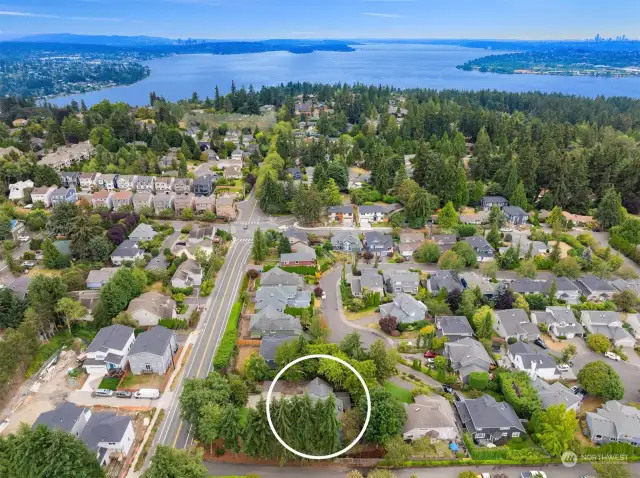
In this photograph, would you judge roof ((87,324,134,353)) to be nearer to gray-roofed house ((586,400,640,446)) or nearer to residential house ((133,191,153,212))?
residential house ((133,191,153,212))

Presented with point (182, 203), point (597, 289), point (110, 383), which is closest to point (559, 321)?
point (597, 289)

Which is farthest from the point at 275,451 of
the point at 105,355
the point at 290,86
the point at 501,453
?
the point at 290,86

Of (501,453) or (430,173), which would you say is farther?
(430,173)

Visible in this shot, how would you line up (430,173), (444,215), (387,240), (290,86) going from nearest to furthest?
1. (387,240)
2. (444,215)
3. (430,173)
4. (290,86)

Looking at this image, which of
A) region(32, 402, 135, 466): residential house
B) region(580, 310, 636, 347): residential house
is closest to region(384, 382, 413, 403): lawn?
region(32, 402, 135, 466): residential house

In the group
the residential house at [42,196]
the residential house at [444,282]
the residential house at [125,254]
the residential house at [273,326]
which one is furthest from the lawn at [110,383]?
the residential house at [42,196]

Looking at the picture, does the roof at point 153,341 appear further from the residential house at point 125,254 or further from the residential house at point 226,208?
the residential house at point 226,208

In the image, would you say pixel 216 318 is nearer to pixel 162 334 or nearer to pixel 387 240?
pixel 162 334
